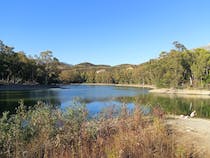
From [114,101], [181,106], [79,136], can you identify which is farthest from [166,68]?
[79,136]

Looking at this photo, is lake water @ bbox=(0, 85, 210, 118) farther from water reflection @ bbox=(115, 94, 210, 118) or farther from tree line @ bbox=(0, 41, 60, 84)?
tree line @ bbox=(0, 41, 60, 84)

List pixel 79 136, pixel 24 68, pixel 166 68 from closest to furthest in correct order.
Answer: pixel 79 136, pixel 166 68, pixel 24 68

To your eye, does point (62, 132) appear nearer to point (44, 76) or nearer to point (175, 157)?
point (175, 157)

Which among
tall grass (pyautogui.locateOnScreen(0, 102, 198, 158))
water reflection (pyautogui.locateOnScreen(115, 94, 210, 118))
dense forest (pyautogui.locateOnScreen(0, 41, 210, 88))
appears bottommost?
water reflection (pyautogui.locateOnScreen(115, 94, 210, 118))

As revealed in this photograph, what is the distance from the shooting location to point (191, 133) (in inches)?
379

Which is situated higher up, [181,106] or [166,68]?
[166,68]

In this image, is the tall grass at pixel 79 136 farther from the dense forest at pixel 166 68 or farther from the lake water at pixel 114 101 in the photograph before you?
the dense forest at pixel 166 68

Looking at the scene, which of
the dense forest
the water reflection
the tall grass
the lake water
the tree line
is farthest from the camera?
the tree line

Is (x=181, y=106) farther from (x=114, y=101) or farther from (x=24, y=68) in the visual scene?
(x=24, y=68)

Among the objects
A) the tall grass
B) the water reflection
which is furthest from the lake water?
the tall grass

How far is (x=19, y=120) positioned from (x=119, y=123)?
2.49 m

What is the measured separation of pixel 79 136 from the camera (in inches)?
260

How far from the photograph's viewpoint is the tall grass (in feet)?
18.4

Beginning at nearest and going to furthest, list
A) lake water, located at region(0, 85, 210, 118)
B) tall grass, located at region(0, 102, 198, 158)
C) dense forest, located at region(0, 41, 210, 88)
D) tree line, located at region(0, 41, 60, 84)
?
tall grass, located at region(0, 102, 198, 158) → lake water, located at region(0, 85, 210, 118) → dense forest, located at region(0, 41, 210, 88) → tree line, located at region(0, 41, 60, 84)
